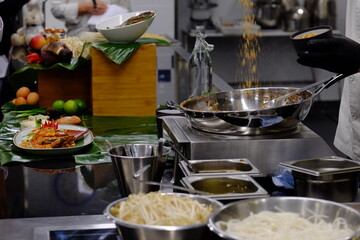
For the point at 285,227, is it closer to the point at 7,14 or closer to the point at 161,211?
the point at 161,211

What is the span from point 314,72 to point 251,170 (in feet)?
20.6

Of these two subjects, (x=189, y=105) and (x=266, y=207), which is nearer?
(x=266, y=207)

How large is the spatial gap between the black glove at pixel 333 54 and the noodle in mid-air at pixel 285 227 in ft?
2.92

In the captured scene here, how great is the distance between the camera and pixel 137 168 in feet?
4.91

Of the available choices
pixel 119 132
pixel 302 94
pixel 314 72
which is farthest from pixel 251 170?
pixel 314 72

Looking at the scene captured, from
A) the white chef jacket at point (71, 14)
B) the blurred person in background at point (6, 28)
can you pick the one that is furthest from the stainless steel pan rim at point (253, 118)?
the white chef jacket at point (71, 14)

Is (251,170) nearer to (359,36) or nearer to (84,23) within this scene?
(359,36)

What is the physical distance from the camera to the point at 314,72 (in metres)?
7.62

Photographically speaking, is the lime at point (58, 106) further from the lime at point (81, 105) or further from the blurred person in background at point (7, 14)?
the blurred person in background at point (7, 14)

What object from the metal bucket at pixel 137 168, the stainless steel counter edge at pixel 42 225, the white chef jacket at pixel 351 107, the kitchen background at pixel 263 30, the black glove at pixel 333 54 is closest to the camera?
the stainless steel counter edge at pixel 42 225

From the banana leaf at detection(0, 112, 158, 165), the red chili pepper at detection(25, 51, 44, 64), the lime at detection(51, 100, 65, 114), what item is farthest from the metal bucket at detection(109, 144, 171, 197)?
the red chili pepper at detection(25, 51, 44, 64)

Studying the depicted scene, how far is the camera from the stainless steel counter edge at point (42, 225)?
1371 millimetres

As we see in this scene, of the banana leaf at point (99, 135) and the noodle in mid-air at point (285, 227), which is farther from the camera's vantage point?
the banana leaf at point (99, 135)

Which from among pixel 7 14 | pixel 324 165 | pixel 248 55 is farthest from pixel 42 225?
pixel 7 14
